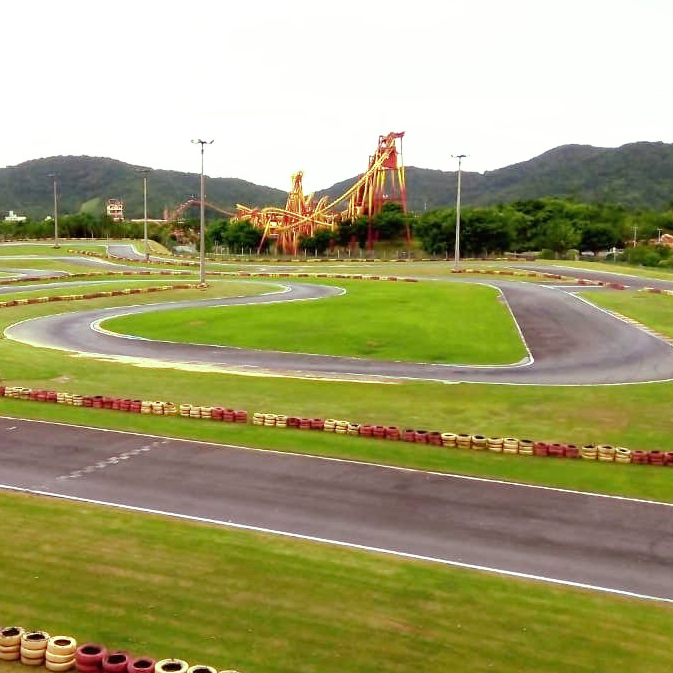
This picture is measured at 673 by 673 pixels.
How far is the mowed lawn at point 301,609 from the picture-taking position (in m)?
12.1

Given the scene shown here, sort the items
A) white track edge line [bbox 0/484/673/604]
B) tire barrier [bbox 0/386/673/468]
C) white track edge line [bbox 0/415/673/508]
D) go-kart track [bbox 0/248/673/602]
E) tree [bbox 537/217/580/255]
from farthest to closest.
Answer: tree [bbox 537/217/580/255] → tire barrier [bbox 0/386/673/468] → white track edge line [bbox 0/415/673/508] → go-kart track [bbox 0/248/673/602] → white track edge line [bbox 0/484/673/604]

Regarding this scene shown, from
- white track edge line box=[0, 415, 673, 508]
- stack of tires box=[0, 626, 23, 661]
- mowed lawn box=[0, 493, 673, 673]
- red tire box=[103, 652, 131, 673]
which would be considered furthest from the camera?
white track edge line box=[0, 415, 673, 508]

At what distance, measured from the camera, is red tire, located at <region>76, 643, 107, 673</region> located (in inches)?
453

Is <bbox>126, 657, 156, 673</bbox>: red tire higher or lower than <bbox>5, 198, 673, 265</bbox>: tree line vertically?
lower

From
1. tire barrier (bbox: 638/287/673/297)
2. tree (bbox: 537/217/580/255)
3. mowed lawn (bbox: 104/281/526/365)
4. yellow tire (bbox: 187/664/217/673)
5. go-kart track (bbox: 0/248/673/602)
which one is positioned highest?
tree (bbox: 537/217/580/255)

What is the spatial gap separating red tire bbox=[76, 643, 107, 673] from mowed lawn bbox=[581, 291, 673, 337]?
148 ft

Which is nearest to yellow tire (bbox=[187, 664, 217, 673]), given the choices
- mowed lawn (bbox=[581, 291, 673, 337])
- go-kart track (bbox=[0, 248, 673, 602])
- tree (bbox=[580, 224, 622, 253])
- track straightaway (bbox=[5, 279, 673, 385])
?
go-kart track (bbox=[0, 248, 673, 602])

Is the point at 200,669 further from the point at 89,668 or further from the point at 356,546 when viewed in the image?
the point at 356,546

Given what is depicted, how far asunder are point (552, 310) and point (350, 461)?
132 ft

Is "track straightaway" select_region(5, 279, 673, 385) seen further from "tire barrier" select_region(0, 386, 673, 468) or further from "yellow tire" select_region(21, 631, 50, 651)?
"yellow tire" select_region(21, 631, 50, 651)

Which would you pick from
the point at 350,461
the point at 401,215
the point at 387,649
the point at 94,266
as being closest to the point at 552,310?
the point at 350,461

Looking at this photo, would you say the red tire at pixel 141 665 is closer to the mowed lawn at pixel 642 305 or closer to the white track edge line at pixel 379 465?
the white track edge line at pixel 379 465

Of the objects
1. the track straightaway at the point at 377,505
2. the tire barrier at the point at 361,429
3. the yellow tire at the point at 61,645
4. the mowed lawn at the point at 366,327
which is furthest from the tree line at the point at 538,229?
the yellow tire at the point at 61,645

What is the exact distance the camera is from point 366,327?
A: 1980 inches
